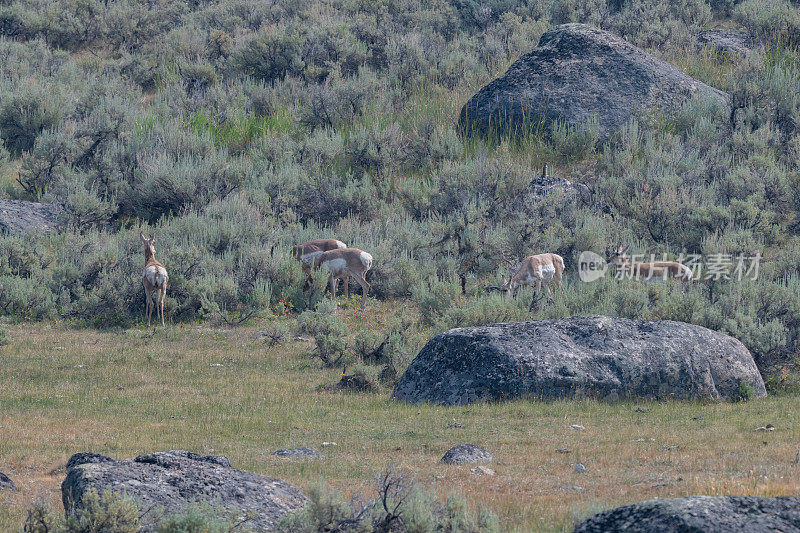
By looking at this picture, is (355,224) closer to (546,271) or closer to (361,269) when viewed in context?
(361,269)

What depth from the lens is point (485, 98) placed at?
29.3m

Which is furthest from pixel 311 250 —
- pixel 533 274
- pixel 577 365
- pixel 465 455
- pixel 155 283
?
pixel 465 455

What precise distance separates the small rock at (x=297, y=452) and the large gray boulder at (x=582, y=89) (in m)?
19.7

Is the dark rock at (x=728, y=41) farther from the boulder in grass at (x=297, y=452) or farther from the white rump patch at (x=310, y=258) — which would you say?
the boulder in grass at (x=297, y=452)

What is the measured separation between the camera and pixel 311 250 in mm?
21438

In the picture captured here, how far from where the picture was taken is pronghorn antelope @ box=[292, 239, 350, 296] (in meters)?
21.1

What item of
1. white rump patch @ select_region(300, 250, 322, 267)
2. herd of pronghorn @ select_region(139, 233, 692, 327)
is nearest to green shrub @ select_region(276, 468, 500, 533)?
herd of pronghorn @ select_region(139, 233, 692, 327)

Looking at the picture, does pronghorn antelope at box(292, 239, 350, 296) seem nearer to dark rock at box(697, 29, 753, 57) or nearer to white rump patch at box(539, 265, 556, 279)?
white rump patch at box(539, 265, 556, 279)

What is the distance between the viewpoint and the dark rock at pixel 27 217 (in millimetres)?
22844

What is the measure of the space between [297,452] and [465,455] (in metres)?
1.88

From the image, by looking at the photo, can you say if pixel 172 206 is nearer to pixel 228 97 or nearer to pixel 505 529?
pixel 228 97

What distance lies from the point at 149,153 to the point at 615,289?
16158 millimetres

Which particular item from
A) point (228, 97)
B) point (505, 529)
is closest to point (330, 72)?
point (228, 97)

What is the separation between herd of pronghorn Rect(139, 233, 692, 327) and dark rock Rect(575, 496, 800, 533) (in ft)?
39.2
